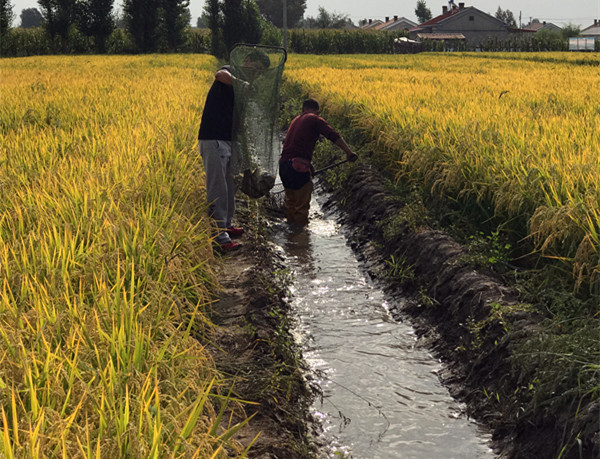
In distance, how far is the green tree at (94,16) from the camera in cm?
4297

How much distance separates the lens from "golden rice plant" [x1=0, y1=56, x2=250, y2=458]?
1881 millimetres

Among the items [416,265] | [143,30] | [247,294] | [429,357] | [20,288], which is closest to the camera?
[20,288]

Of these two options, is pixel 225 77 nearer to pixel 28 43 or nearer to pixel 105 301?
pixel 105 301

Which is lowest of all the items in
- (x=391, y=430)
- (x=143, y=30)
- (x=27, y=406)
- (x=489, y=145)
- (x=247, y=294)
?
(x=391, y=430)

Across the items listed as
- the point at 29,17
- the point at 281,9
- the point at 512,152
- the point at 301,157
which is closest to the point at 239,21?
the point at 301,157

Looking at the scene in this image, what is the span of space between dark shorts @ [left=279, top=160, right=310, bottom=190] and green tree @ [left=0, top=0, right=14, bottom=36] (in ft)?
129

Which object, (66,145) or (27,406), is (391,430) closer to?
(27,406)

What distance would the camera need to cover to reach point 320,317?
15.4 ft

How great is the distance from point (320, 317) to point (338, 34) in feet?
169

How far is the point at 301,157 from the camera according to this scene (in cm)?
683

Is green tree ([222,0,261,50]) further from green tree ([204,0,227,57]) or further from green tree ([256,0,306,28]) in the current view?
green tree ([256,0,306,28])

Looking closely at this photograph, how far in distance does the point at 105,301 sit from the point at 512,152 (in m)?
3.95

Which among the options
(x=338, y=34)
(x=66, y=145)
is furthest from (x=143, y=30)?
(x=66, y=145)

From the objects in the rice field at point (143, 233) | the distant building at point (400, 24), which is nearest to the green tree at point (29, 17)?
the distant building at point (400, 24)
